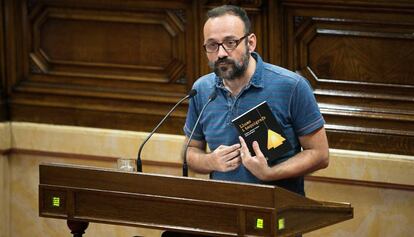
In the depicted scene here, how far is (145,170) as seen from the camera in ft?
21.2

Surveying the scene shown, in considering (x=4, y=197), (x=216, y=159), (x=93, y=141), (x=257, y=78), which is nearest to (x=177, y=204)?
(x=216, y=159)

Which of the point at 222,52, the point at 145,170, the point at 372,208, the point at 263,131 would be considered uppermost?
the point at 222,52

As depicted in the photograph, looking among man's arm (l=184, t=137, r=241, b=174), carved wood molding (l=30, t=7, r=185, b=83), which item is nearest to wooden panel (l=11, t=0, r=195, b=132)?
carved wood molding (l=30, t=7, r=185, b=83)

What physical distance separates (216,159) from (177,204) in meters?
0.31

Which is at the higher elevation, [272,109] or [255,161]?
[272,109]

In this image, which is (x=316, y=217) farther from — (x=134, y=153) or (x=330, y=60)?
(x=134, y=153)

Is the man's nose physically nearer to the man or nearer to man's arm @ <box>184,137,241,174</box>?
the man

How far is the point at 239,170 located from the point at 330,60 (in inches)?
55.3

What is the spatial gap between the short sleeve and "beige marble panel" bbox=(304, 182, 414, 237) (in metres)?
1.31

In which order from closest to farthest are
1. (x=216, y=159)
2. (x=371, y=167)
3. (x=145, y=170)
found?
(x=216, y=159)
(x=371, y=167)
(x=145, y=170)

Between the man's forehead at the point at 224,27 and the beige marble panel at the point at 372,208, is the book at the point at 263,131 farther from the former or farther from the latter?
the beige marble panel at the point at 372,208

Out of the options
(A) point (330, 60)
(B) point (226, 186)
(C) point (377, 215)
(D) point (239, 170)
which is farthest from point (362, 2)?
(B) point (226, 186)

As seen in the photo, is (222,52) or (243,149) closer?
(243,149)

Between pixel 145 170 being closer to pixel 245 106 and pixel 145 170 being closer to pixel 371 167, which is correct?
pixel 371 167
